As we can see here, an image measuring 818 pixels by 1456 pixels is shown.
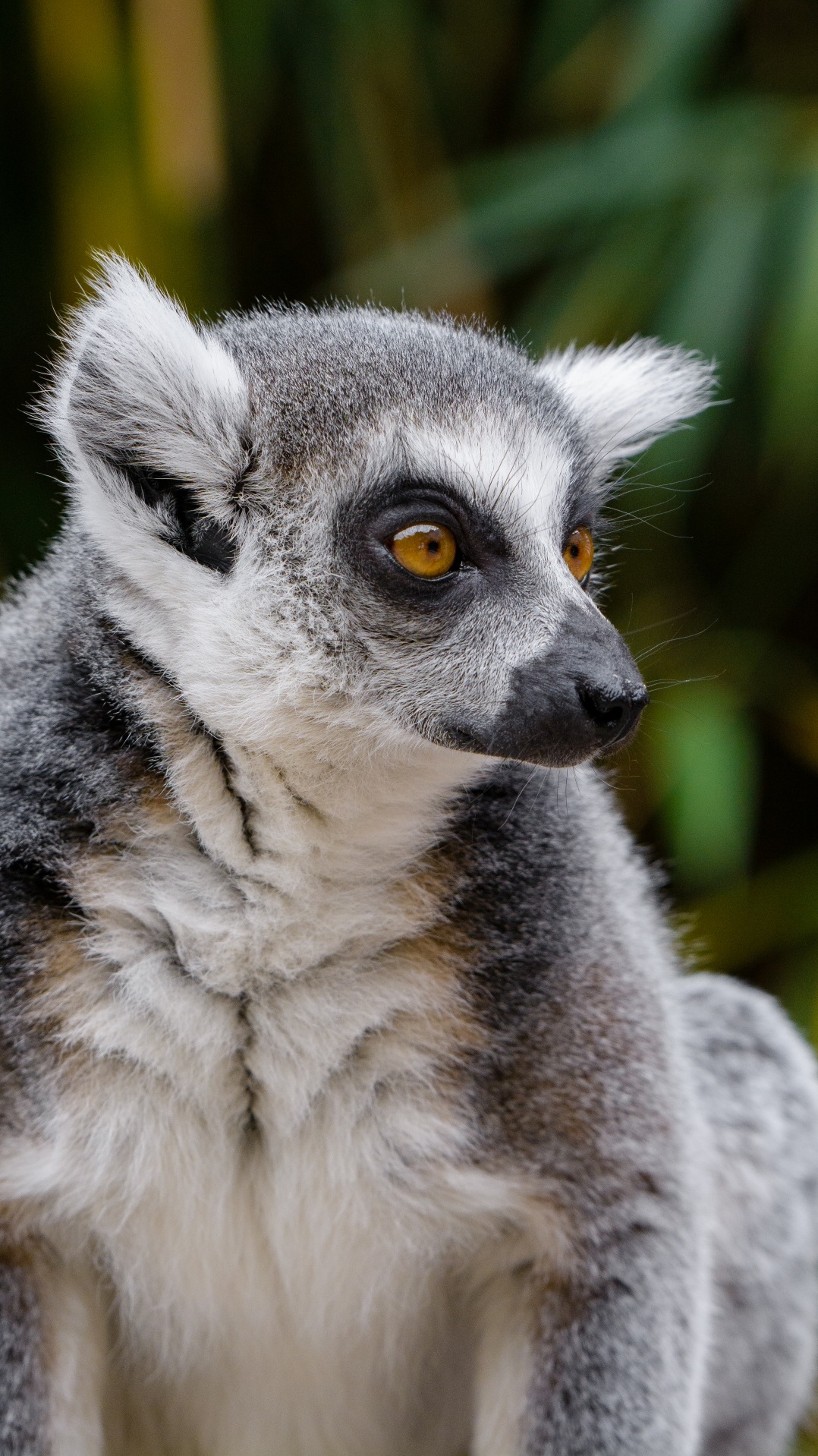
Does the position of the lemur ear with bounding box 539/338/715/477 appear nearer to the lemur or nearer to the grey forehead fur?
the grey forehead fur

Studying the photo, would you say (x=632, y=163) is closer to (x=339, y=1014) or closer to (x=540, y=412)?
(x=540, y=412)

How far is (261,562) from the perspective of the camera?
2363 mm

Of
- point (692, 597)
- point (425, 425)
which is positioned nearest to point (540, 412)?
point (425, 425)

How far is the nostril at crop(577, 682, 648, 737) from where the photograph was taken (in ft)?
7.04

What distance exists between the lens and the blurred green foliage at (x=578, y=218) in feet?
15.4

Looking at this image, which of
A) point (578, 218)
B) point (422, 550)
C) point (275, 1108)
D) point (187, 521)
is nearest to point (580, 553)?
point (422, 550)

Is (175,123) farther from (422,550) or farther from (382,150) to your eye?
(422,550)

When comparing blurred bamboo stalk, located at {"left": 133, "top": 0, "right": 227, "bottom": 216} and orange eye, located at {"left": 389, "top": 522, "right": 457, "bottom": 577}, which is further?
blurred bamboo stalk, located at {"left": 133, "top": 0, "right": 227, "bottom": 216}

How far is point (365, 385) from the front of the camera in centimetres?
245

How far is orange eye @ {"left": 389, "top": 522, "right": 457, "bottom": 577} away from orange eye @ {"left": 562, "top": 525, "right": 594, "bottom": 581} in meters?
0.25

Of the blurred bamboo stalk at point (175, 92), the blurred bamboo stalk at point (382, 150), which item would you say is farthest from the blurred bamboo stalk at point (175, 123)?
the blurred bamboo stalk at point (382, 150)

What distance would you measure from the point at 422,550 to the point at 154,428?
43 centimetres

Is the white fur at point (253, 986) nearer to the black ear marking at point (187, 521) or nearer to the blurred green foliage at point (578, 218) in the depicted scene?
the black ear marking at point (187, 521)

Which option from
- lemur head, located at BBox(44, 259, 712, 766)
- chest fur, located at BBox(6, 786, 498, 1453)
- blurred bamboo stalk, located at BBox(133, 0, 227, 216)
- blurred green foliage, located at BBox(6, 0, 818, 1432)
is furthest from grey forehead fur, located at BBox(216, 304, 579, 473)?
blurred bamboo stalk, located at BBox(133, 0, 227, 216)
